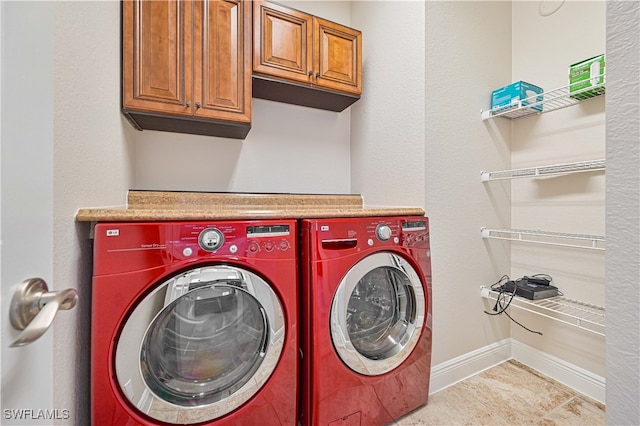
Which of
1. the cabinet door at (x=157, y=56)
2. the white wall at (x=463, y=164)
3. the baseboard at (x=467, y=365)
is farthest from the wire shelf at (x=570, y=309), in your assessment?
the cabinet door at (x=157, y=56)

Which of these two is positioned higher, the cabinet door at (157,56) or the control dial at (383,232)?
the cabinet door at (157,56)

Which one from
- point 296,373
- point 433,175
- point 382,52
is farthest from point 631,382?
point 382,52

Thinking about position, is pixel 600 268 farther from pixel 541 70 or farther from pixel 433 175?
pixel 541 70

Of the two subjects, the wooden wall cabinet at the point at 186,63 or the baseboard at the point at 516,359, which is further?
the baseboard at the point at 516,359

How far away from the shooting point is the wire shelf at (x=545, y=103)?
1.38m

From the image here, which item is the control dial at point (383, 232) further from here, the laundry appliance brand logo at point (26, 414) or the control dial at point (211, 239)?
the laundry appliance brand logo at point (26, 414)

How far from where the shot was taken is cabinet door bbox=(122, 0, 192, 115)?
1.29m

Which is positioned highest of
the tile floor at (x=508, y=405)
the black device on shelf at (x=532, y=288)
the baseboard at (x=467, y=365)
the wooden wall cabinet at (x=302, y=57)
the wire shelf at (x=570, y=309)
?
the wooden wall cabinet at (x=302, y=57)

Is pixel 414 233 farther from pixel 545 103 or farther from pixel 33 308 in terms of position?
pixel 33 308

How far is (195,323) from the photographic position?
1.01 metres

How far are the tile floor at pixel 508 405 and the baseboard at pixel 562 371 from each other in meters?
0.04

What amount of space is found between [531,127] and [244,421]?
7.25 feet

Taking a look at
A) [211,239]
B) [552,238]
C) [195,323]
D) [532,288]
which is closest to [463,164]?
[552,238]

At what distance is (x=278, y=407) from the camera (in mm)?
1058
